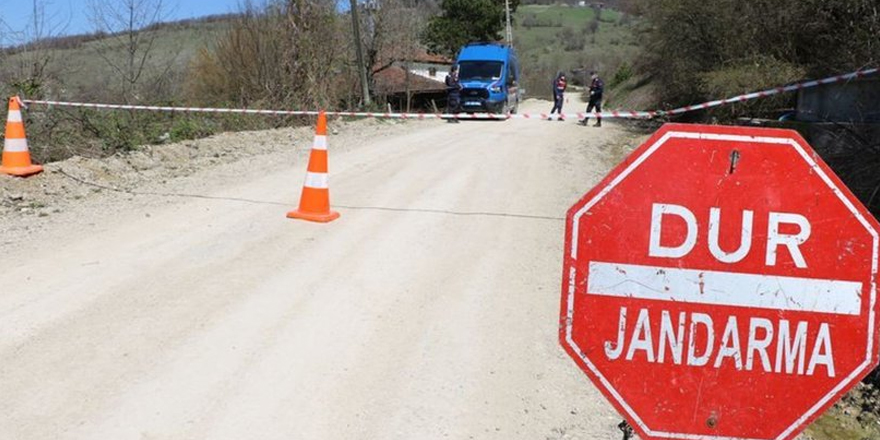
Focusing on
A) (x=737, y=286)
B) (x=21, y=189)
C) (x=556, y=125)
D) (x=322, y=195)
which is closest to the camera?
(x=737, y=286)

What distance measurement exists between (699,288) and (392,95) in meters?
32.4

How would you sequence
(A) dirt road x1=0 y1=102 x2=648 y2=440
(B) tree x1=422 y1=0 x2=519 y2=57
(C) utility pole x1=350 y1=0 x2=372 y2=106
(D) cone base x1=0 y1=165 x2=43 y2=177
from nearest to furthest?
(A) dirt road x1=0 y1=102 x2=648 y2=440 → (D) cone base x1=0 y1=165 x2=43 y2=177 → (C) utility pole x1=350 y1=0 x2=372 y2=106 → (B) tree x1=422 y1=0 x2=519 y2=57

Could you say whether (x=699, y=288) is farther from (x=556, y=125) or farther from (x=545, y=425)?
(x=556, y=125)

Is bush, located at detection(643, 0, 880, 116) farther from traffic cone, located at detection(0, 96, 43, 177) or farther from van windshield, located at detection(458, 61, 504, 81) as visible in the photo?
traffic cone, located at detection(0, 96, 43, 177)

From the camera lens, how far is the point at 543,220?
27.7 feet

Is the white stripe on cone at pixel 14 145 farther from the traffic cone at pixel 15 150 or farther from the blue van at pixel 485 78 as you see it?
the blue van at pixel 485 78

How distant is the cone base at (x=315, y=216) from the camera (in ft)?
26.0

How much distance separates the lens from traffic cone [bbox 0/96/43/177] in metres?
9.27

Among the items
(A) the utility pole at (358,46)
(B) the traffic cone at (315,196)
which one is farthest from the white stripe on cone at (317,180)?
(A) the utility pole at (358,46)

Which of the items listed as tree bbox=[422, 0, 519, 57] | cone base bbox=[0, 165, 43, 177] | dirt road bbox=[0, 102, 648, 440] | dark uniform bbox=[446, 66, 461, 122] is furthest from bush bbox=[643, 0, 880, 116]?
tree bbox=[422, 0, 519, 57]

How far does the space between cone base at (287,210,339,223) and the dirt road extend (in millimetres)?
187

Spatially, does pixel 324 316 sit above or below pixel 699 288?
below

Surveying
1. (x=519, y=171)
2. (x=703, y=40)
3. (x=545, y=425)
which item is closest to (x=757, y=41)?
(x=703, y=40)

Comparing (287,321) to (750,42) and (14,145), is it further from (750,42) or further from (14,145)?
(750,42)
